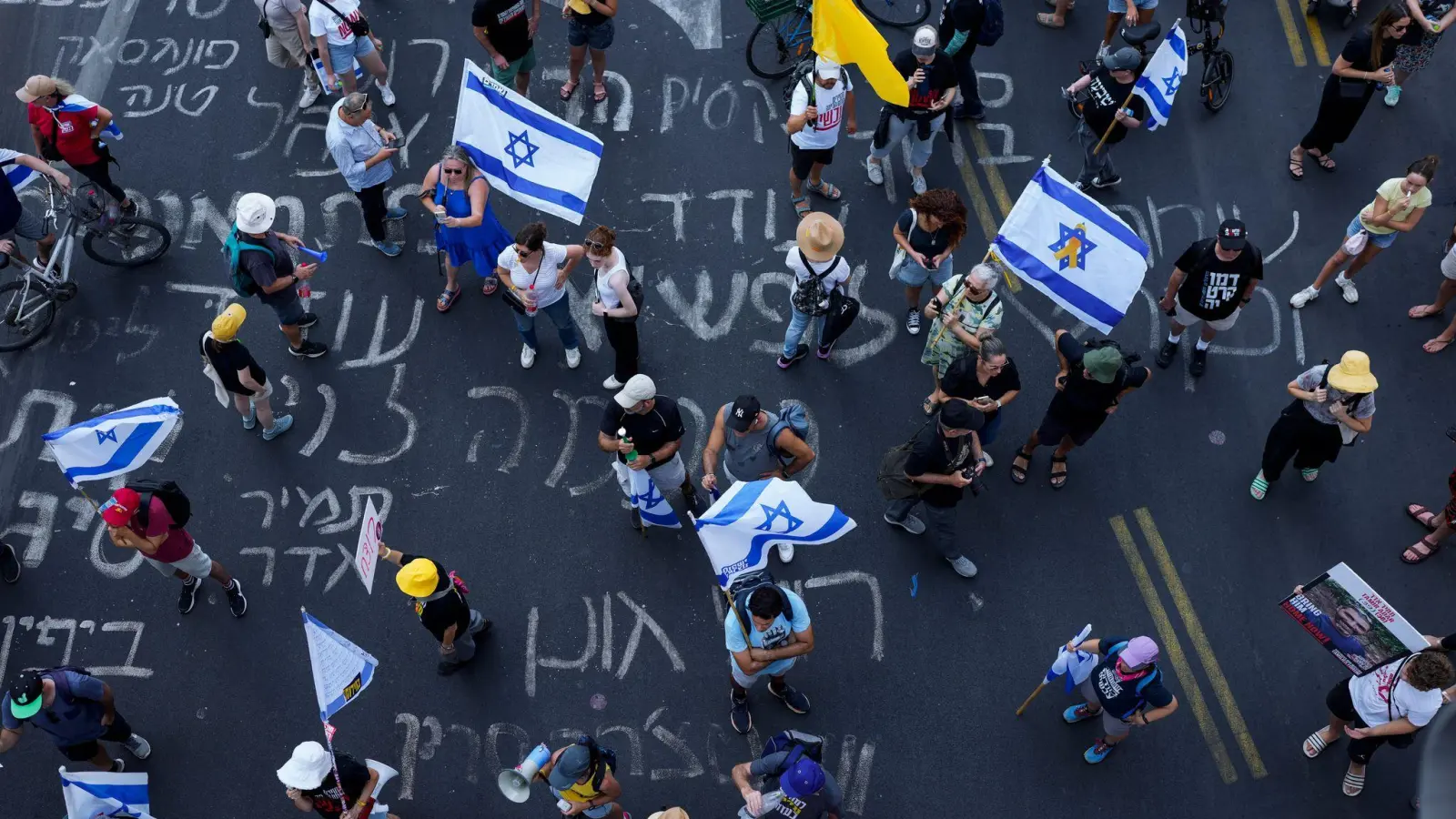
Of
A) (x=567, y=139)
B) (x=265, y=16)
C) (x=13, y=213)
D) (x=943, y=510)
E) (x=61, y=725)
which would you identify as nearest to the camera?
(x=61, y=725)

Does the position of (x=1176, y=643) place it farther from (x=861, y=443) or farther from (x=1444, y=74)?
(x=1444, y=74)

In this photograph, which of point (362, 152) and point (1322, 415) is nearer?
point (1322, 415)

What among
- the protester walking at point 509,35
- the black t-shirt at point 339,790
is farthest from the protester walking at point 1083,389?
the protester walking at point 509,35

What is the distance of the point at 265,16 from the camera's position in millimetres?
11664

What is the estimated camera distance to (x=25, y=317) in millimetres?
10445

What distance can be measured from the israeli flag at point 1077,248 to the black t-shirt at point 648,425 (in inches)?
121

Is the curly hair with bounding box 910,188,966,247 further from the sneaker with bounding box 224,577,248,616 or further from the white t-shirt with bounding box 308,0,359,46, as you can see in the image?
the sneaker with bounding box 224,577,248,616

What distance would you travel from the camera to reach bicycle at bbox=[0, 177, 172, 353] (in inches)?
411

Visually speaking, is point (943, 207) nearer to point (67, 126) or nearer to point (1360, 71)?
point (1360, 71)

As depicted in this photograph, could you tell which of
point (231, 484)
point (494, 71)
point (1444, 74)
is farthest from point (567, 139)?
point (1444, 74)

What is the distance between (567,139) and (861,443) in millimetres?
3634

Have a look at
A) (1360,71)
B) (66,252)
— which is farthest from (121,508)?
(1360,71)

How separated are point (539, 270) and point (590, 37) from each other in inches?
136

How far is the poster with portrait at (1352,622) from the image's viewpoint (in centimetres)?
755
